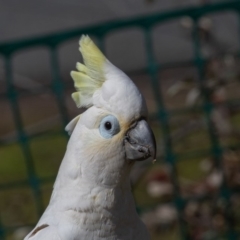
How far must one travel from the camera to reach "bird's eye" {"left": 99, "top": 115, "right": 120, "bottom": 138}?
141cm

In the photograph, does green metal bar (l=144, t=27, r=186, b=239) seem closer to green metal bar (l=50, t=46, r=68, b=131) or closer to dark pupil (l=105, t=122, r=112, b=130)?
green metal bar (l=50, t=46, r=68, b=131)

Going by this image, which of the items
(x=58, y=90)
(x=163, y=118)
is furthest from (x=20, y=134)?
(x=163, y=118)

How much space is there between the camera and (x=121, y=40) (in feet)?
17.4

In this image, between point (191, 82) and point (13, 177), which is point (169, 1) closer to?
point (13, 177)

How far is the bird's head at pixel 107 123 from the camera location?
4.58ft

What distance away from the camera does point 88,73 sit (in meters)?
1.47

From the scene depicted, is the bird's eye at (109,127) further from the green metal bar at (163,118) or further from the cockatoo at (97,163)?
the green metal bar at (163,118)

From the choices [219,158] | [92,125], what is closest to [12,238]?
[219,158]

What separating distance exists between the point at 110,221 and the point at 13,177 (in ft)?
9.44

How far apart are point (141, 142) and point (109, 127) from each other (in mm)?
71

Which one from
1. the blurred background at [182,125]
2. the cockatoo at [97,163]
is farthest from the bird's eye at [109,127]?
the blurred background at [182,125]

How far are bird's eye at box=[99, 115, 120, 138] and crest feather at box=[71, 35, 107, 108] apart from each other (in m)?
0.06

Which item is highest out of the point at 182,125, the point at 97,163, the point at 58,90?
the point at 58,90

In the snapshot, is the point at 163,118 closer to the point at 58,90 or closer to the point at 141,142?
the point at 58,90
